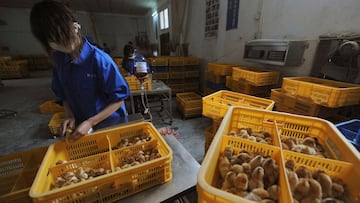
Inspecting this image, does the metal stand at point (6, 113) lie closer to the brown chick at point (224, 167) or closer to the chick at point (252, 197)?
the brown chick at point (224, 167)

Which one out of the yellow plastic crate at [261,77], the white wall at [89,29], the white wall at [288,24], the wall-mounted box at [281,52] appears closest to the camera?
the white wall at [288,24]

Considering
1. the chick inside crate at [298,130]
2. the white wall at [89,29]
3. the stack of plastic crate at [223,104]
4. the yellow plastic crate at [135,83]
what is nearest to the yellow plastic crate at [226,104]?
the stack of plastic crate at [223,104]

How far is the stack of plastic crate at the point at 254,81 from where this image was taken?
200 cm

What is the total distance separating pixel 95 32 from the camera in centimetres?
948

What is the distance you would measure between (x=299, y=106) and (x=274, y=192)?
1427mm

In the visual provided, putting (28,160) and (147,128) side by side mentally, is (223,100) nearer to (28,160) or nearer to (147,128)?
(147,128)

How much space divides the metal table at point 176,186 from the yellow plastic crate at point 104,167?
22 millimetres

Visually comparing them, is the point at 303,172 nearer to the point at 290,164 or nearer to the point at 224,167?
the point at 290,164

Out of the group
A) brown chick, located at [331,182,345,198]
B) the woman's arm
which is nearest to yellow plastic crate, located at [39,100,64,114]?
the woman's arm

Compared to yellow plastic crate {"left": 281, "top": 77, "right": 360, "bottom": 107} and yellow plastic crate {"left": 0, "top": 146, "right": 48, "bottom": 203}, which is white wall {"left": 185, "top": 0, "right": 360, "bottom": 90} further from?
yellow plastic crate {"left": 0, "top": 146, "right": 48, "bottom": 203}

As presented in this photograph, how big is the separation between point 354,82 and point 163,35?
5.98m

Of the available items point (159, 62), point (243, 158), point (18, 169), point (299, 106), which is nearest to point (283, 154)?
point (243, 158)

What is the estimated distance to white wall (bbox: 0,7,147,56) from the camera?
790 cm

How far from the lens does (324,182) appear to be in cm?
49
